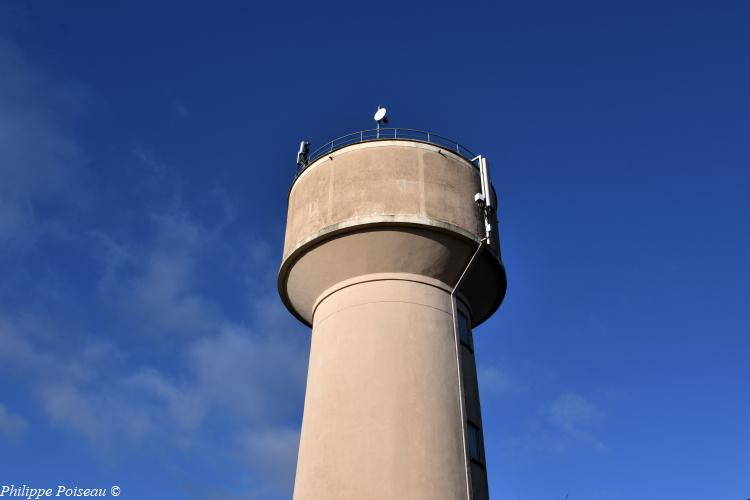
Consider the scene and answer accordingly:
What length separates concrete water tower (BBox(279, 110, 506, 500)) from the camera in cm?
1239

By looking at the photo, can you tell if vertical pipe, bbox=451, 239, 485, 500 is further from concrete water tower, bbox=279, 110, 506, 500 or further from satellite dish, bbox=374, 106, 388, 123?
satellite dish, bbox=374, 106, 388, 123

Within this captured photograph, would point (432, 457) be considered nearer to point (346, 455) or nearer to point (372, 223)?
point (346, 455)

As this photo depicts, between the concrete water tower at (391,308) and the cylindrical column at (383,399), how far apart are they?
2 cm

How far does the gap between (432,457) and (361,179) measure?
230 inches

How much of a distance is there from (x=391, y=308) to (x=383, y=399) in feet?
6.45

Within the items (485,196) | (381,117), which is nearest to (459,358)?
(485,196)

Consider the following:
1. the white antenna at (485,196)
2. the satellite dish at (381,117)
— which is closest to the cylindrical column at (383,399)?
the white antenna at (485,196)

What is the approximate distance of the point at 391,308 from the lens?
13961 millimetres

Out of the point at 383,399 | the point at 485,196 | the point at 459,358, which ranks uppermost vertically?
the point at 485,196

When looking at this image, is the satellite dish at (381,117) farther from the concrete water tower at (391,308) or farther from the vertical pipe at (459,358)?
the vertical pipe at (459,358)

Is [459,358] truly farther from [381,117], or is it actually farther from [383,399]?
[381,117]

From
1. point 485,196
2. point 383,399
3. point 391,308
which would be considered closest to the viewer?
point 383,399

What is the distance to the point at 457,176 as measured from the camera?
600 inches

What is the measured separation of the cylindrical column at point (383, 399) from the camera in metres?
12.1
